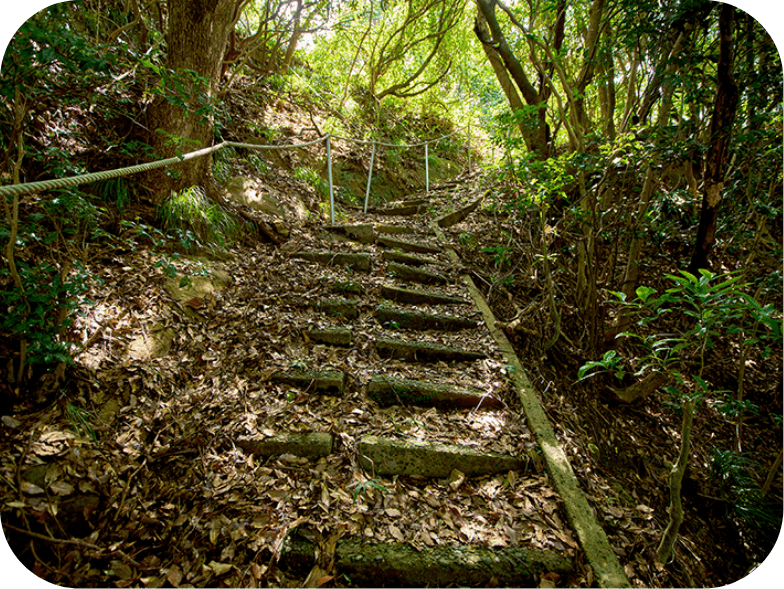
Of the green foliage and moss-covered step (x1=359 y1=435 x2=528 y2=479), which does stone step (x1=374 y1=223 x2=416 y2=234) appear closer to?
the green foliage

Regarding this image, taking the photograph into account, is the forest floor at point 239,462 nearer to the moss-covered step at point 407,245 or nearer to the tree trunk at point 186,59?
the tree trunk at point 186,59

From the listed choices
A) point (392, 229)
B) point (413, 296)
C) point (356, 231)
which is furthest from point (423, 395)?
point (392, 229)

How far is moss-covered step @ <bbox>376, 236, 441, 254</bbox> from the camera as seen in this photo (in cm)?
496

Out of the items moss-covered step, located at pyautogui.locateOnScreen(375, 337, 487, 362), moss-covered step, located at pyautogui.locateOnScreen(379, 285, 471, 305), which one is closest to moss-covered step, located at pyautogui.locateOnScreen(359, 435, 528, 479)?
moss-covered step, located at pyautogui.locateOnScreen(375, 337, 487, 362)

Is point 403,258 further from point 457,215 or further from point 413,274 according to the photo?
point 457,215

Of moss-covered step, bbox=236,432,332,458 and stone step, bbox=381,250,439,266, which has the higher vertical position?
stone step, bbox=381,250,439,266

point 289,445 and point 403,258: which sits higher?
point 403,258

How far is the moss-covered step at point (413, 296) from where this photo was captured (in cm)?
377

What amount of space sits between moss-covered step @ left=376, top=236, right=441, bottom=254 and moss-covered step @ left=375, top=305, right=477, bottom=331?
168cm

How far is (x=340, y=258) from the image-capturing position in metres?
4.13

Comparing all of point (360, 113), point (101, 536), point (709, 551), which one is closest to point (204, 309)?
point (101, 536)

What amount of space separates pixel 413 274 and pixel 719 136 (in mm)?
2790

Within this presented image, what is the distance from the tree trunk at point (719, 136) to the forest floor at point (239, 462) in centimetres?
148

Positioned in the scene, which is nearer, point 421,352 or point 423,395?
point 423,395
